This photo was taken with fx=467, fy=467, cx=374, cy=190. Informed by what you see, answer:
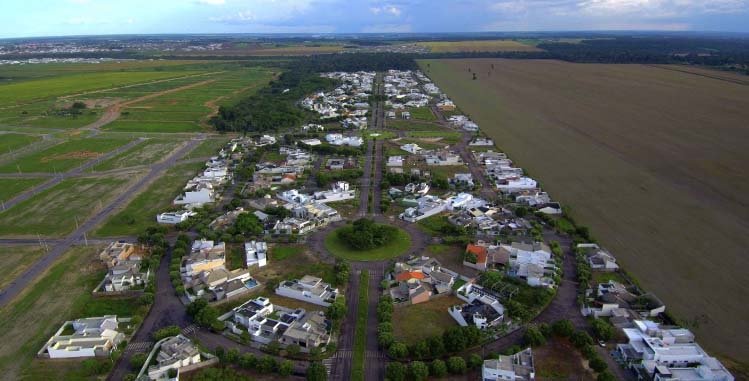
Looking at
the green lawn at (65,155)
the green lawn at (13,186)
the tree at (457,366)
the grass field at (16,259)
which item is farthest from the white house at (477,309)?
the green lawn at (65,155)

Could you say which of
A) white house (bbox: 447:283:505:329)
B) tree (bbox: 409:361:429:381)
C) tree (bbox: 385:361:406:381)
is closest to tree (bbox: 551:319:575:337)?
white house (bbox: 447:283:505:329)

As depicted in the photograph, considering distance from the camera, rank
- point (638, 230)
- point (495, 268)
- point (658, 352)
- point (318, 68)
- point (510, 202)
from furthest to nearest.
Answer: point (318, 68) < point (510, 202) < point (638, 230) < point (495, 268) < point (658, 352)

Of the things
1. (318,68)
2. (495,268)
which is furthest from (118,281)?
(318,68)

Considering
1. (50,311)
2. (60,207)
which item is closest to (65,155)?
(60,207)

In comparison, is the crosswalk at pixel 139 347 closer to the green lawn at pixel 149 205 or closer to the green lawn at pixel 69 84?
the green lawn at pixel 149 205

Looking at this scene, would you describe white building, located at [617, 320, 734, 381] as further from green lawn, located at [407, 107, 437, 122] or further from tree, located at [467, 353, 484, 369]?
green lawn, located at [407, 107, 437, 122]

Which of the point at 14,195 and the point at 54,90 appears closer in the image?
the point at 14,195

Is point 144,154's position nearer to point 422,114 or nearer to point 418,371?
point 422,114

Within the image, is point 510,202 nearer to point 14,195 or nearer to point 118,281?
point 118,281
